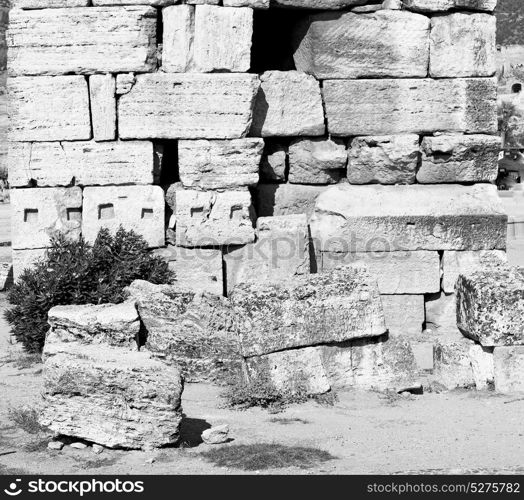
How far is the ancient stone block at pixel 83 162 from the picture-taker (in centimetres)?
1102

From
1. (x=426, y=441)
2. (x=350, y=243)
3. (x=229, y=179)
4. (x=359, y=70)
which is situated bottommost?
(x=426, y=441)

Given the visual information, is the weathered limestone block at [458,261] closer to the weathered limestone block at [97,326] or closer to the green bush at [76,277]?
the green bush at [76,277]

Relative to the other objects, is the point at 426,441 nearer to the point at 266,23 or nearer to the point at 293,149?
the point at 293,149

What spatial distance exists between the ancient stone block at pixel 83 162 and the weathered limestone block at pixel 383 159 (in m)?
2.25

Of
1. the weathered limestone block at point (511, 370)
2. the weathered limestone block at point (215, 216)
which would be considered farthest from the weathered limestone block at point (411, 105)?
the weathered limestone block at point (511, 370)

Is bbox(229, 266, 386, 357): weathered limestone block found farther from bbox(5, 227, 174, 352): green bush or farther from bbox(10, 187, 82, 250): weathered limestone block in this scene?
bbox(10, 187, 82, 250): weathered limestone block

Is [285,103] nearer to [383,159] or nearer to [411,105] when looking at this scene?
[383,159]

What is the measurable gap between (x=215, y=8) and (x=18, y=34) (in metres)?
2.09

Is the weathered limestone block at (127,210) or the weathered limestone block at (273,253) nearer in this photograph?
the weathered limestone block at (273,253)

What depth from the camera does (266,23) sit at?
488 inches

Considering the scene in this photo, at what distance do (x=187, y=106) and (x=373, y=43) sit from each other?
2.11 m

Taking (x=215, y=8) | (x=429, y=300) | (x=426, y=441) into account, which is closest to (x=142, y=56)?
(x=215, y=8)

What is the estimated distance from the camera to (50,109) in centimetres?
1102

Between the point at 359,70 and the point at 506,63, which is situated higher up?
the point at 506,63
